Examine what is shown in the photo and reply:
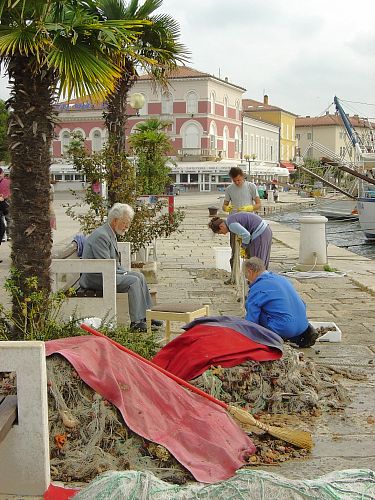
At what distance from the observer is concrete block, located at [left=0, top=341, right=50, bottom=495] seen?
3.78 metres

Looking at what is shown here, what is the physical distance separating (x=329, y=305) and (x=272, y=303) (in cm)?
377

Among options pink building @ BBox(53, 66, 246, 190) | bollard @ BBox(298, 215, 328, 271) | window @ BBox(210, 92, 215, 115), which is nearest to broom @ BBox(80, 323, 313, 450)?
bollard @ BBox(298, 215, 328, 271)

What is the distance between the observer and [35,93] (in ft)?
18.9

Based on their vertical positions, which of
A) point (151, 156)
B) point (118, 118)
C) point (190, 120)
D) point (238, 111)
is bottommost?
point (151, 156)

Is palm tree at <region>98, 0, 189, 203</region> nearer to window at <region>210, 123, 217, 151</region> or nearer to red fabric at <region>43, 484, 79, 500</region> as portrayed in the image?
red fabric at <region>43, 484, 79, 500</region>

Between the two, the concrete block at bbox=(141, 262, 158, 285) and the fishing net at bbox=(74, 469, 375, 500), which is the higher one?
the fishing net at bbox=(74, 469, 375, 500)

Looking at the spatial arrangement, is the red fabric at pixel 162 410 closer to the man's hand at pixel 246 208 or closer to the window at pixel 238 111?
the man's hand at pixel 246 208

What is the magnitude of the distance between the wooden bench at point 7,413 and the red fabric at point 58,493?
0.41 meters

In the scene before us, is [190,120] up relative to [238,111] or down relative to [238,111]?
down

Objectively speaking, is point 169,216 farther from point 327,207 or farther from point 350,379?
point 327,207

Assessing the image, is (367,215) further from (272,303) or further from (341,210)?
(272,303)

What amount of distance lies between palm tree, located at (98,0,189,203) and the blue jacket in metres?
5.09

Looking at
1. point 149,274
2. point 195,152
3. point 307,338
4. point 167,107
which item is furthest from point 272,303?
point 167,107

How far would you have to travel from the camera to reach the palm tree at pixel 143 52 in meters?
10.8
